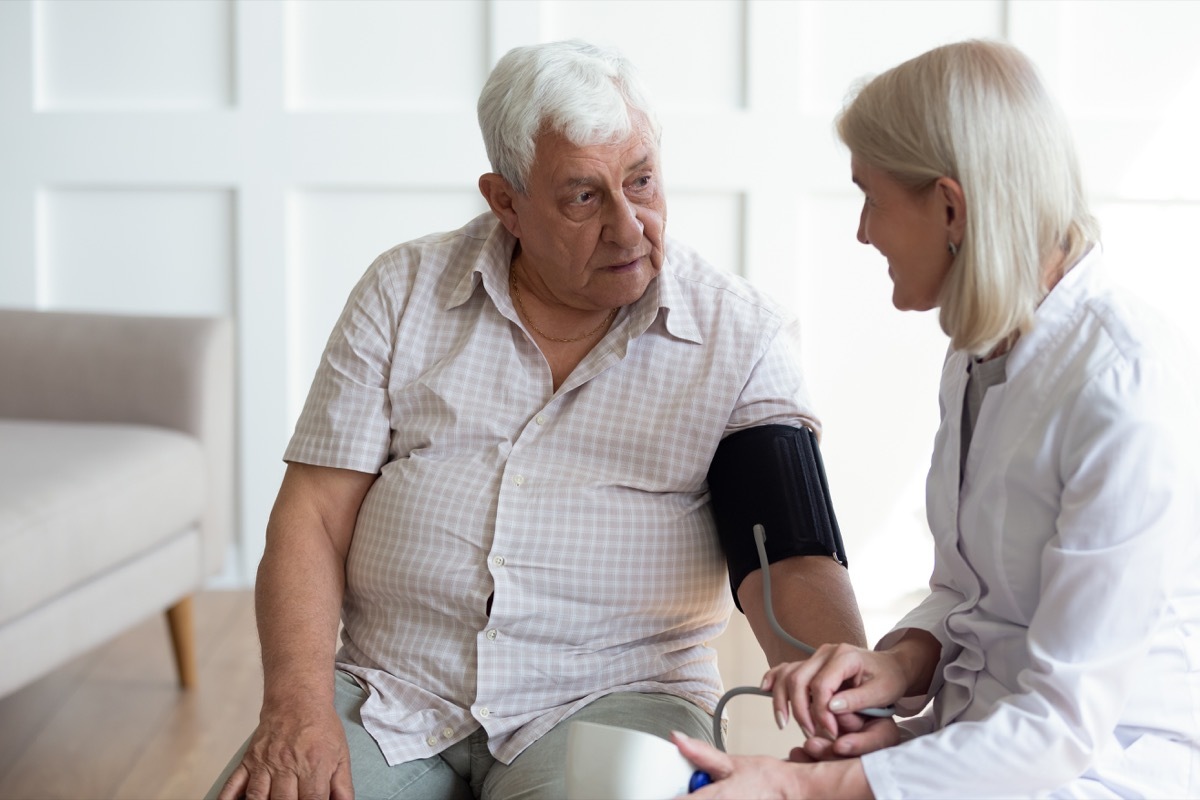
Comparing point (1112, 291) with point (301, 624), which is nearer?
point (1112, 291)

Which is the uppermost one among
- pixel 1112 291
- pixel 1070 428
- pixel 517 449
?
pixel 1112 291

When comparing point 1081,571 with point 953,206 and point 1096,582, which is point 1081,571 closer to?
point 1096,582

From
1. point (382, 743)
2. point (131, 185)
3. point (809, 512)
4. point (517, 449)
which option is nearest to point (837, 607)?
point (809, 512)

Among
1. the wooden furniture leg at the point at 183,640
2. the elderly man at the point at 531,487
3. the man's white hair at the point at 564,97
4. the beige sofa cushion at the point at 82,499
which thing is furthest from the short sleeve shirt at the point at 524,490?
the wooden furniture leg at the point at 183,640

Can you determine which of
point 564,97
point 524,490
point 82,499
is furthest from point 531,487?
point 82,499

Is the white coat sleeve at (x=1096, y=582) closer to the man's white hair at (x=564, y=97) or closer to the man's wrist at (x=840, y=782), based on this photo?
the man's wrist at (x=840, y=782)

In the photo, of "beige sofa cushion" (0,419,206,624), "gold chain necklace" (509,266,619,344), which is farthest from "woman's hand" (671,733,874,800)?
"beige sofa cushion" (0,419,206,624)

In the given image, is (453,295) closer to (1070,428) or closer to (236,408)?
(1070,428)

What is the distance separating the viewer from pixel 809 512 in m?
1.46

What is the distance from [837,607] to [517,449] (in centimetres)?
40

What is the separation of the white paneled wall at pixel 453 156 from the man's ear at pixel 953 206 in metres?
2.16

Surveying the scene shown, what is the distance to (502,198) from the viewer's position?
1.63 meters

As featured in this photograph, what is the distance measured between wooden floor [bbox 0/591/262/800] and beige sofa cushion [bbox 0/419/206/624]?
13.0 inches

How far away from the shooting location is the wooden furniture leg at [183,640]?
271 cm
